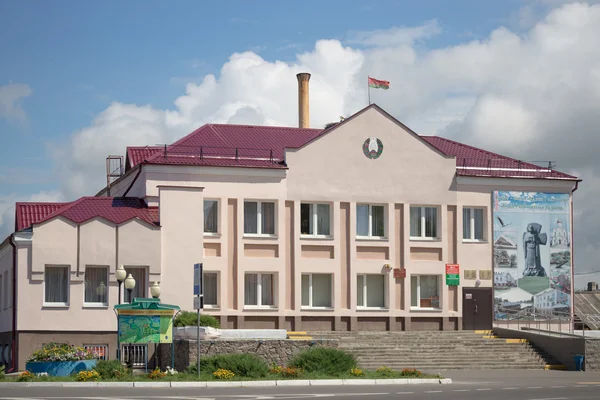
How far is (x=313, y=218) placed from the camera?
44562 mm

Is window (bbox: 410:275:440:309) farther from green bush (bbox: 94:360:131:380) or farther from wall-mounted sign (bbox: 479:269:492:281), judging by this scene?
green bush (bbox: 94:360:131:380)

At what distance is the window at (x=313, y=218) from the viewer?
44531 millimetres

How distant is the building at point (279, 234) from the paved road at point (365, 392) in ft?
41.0

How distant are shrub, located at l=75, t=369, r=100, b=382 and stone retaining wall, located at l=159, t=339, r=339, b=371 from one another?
5584 millimetres

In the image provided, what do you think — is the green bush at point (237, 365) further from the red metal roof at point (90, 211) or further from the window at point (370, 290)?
the window at point (370, 290)

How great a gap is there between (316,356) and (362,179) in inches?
571

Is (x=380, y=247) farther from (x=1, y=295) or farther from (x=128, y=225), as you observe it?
(x=1, y=295)

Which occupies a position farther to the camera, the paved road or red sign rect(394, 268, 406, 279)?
→ red sign rect(394, 268, 406, 279)

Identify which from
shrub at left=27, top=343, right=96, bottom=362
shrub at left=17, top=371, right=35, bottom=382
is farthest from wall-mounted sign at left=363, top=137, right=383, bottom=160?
shrub at left=17, top=371, right=35, bottom=382

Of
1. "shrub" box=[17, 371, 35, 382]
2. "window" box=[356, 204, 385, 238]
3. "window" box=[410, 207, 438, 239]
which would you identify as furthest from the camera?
"window" box=[410, 207, 438, 239]

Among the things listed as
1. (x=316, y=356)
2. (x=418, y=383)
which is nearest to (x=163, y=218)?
(x=316, y=356)

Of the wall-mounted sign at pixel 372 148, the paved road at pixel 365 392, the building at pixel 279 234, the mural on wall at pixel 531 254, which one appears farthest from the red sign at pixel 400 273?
the paved road at pixel 365 392

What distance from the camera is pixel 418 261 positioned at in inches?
1800

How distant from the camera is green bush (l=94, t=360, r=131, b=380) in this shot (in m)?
29.2
